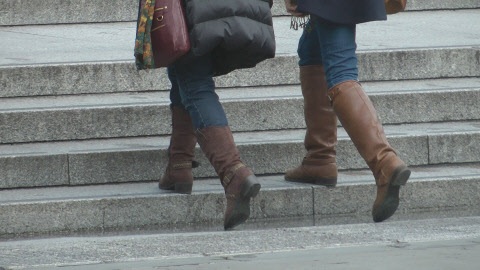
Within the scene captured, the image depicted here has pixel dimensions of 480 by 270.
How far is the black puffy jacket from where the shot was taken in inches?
214

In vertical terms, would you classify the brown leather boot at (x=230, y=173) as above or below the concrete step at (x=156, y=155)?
above

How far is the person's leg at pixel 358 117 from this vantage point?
546cm

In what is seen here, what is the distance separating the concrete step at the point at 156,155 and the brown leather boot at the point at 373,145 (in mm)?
963

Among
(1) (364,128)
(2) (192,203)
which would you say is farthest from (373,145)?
(2) (192,203)

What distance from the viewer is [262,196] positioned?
6.06 m

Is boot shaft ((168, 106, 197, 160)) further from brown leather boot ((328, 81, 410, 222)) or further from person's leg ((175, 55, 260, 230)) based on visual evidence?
brown leather boot ((328, 81, 410, 222))

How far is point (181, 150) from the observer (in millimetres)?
6109

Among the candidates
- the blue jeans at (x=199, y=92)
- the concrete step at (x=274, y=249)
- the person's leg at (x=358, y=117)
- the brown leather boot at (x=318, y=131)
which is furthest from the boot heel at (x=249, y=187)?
the brown leather boot at (x=318, y=131)

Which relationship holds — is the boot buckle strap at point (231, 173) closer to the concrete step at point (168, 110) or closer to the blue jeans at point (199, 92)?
the blue jeans at point (199, 92)

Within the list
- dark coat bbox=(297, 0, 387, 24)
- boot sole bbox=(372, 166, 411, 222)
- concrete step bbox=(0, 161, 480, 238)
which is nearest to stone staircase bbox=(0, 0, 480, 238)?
concrete step bbox=(0, 161, 480, 238)

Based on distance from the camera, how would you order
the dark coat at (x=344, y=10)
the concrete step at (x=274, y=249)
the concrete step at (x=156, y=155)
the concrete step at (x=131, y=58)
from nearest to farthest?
the concrete step at (x=274, y=249)
the dark coat at (x=344, y=10)
the concrete step at (x=156, y=155)
the concrete step at (x=131, y=58)

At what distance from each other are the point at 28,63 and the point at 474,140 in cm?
264

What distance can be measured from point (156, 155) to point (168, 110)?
51 centimetres

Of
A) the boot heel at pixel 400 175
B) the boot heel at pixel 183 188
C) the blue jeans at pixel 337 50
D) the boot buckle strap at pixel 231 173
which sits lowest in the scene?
the boot heel at pixel 183 188
